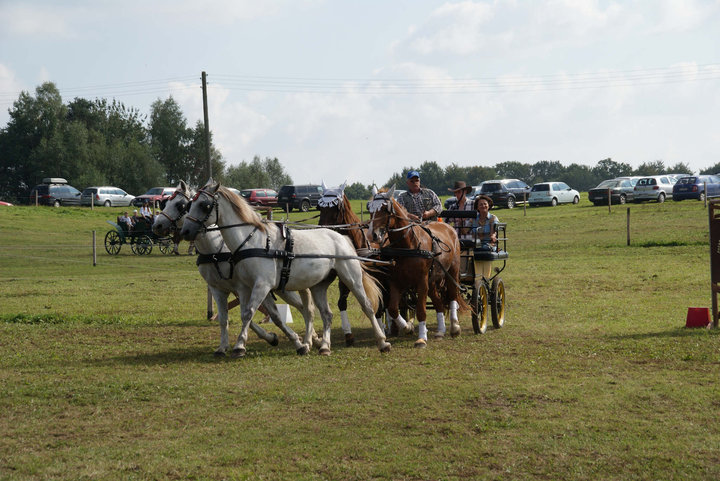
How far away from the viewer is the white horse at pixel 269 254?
419 inches

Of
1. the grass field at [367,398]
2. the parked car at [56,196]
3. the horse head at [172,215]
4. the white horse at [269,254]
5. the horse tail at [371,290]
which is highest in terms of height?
the parked car at [56,196]

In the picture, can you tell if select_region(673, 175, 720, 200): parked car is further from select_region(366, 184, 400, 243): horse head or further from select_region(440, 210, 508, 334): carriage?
select_region(366, 184, 400, 243): horse head

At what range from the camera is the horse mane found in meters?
10.8

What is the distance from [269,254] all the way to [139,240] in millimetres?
24302

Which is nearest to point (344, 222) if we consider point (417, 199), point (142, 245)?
point (417, 199)

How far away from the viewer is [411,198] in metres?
13.2

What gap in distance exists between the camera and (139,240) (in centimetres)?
3375

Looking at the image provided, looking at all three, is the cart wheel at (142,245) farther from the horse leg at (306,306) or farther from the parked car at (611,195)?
the parked car at (611,195)

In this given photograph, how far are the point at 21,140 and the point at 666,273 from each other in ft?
260

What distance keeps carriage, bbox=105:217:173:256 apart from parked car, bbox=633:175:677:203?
30.0 metres

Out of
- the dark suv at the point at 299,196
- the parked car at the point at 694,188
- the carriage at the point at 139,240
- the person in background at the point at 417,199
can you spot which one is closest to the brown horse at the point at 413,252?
the person in background at the point at 417,199

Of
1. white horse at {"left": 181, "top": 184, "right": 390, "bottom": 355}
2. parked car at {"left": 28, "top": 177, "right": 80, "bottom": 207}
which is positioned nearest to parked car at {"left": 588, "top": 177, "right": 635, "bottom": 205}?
parked car at {"left": 28, "top": 177, "right": 80, "bottom": 207}

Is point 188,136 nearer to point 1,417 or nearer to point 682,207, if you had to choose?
point 682,207

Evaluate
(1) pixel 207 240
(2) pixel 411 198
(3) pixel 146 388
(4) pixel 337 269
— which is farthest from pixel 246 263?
(2) pixel 411 198
